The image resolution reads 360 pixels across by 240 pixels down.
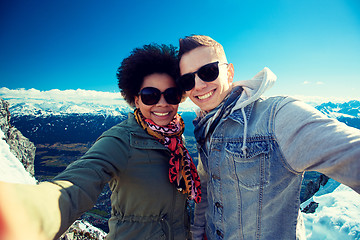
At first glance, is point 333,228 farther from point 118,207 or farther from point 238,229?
point 118,207

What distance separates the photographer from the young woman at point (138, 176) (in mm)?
1302

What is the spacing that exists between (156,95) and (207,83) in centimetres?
106

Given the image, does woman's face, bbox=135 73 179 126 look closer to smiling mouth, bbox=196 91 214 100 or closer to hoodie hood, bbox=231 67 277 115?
smiling mouth, bbox=196 91 214 100

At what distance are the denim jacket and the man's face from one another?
0.51 meters

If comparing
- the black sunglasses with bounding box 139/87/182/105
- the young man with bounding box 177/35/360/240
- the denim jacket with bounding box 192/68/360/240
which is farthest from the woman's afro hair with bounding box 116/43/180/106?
the denim jacket with bounding box 192/68/360/240

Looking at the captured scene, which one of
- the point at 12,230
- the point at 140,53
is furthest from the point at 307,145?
the point at 140,53

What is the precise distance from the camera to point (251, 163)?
5.71 ft

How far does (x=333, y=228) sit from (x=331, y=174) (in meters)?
8.28

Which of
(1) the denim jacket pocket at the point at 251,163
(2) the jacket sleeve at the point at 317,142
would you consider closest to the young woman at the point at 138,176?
(1) the denim jacket pocket at the point at 251,163

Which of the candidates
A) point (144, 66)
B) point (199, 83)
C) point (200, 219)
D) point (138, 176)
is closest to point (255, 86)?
point (199, 83)

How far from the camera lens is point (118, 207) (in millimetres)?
2344

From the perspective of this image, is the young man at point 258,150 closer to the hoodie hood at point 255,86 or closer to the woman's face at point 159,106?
the hoodie hood at point 255,86

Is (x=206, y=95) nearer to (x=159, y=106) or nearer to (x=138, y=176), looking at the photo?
(x=159, y=106)

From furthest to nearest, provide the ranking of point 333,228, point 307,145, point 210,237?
point 333,228 < point 210,237 < point 307,145
